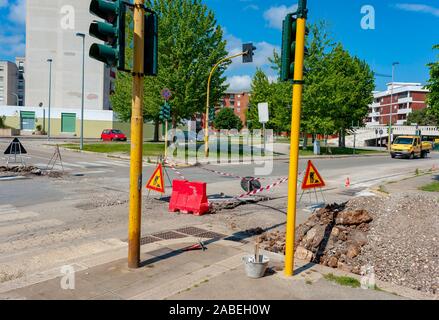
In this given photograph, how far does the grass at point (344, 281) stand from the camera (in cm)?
509

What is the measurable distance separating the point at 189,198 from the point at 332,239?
445 centimetres

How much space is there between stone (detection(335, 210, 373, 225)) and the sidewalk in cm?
177

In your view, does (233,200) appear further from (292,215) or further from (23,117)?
(23,117)

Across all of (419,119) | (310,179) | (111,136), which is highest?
(419,119)

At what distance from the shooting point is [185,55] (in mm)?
32812

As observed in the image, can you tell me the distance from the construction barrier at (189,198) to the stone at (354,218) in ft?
12.6

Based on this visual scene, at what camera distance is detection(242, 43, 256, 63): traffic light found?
75.6 ft

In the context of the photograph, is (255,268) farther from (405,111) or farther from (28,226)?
(405,111)

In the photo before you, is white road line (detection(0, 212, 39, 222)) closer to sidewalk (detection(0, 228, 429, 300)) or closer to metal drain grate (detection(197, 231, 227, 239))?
sidewalk (detection(0, 228, 429, 300))

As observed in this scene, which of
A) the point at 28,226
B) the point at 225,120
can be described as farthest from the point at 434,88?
the point at 225,120

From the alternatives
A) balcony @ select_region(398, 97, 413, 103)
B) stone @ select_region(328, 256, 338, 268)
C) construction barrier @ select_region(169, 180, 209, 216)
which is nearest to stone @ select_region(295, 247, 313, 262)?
stone @ select_region(328, 256, 338, 268)

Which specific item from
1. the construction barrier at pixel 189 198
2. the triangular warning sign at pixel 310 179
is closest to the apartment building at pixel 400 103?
the triangular warning sign at pixel 310 179

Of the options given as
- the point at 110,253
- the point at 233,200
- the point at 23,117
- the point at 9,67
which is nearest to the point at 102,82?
the point at 23,117

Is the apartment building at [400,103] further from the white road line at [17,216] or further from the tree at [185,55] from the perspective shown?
the white road line at [17,216]
